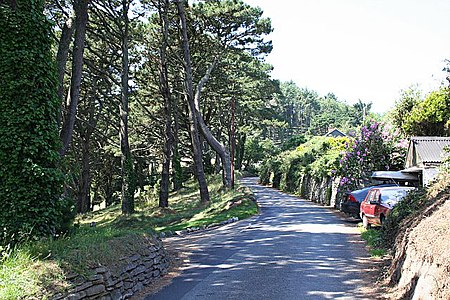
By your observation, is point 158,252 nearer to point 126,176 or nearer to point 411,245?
point 411,245

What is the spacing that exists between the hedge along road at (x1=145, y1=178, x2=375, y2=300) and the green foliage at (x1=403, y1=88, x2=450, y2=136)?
12.6 meters

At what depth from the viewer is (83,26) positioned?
1534 cm

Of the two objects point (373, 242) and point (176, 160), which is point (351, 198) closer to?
point (373, 242)

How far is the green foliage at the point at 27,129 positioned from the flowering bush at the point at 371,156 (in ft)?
61.0

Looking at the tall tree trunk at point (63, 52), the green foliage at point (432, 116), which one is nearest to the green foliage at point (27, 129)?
the tall tree trunk at point (63, 52)

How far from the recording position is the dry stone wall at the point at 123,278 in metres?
7.09

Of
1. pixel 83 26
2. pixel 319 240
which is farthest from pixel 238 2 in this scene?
pixel 319 240

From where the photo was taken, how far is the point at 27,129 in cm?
988

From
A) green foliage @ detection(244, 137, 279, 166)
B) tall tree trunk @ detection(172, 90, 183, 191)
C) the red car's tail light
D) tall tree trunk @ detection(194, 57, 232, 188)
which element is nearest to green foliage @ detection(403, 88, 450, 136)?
the red car's tail light

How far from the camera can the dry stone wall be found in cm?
709

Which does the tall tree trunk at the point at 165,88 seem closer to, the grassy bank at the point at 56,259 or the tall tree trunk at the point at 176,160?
the tall tree trunk at the point at 176,160

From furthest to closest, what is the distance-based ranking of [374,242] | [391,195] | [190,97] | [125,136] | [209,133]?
1. [209,133]
2. [190,97]
3. [125,136]
4. [391,195]
5. [374,242]

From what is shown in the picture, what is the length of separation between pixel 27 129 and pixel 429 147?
17527 millimetres

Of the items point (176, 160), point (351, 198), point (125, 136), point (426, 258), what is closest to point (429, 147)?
point (351, 198)
